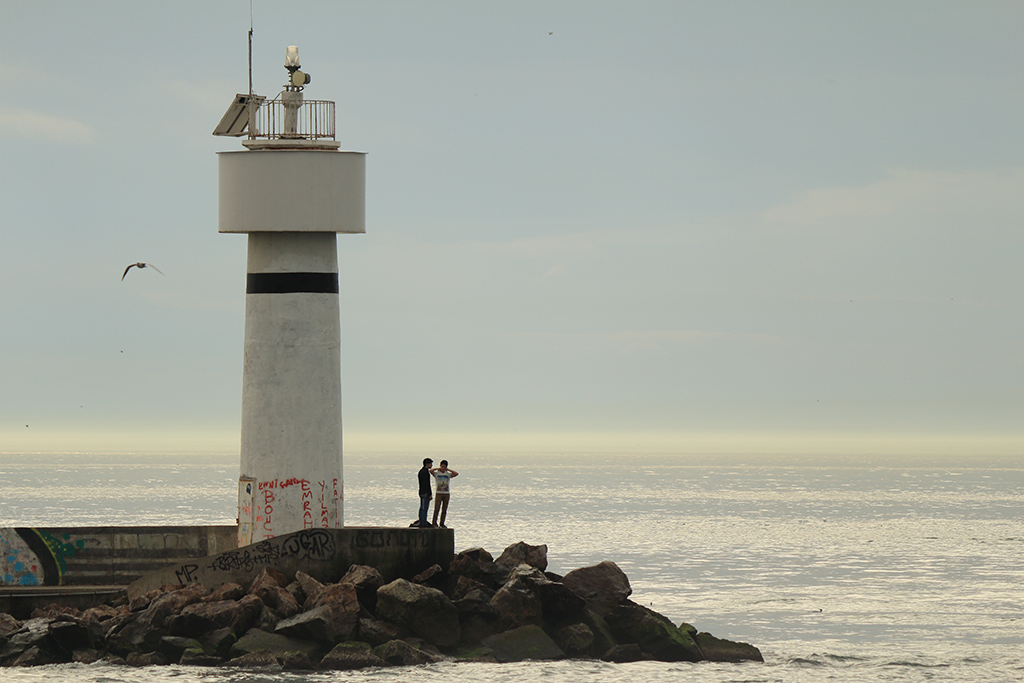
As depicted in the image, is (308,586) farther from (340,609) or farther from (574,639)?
(574,639)

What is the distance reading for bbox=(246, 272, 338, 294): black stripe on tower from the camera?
81.8 ft

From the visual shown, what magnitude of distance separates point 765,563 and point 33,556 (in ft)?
128

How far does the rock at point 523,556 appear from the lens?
85.7 feet

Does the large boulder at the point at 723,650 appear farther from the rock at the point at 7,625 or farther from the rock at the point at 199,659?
the rock at the point at 7,625

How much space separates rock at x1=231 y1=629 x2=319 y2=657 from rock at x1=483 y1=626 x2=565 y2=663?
3.26m

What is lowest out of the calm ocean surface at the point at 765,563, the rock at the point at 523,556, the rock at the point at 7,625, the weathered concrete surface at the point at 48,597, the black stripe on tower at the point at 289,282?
the calm ocean surface at the point at 765,563

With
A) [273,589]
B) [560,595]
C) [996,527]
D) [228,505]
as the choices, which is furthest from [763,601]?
[228,505]

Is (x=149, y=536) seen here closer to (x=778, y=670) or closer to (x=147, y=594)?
(x=147, y=594)

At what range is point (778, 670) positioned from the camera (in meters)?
28.5

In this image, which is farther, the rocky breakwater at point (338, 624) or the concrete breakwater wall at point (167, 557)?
the concrete breakwater wall at point (167, 557)

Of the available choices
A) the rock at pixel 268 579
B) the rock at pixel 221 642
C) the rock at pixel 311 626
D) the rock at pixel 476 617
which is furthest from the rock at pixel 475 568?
the rock at pixel 221 642

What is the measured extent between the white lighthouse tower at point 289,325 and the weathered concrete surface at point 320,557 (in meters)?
0.64

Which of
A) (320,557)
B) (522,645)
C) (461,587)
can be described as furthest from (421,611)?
(320,557)

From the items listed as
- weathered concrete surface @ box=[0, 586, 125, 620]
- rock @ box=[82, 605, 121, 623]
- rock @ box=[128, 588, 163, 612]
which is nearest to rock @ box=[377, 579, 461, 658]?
rock @ box=[128, 588, 163, 612]
